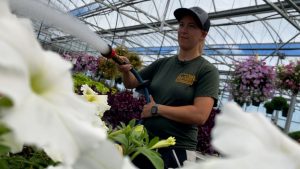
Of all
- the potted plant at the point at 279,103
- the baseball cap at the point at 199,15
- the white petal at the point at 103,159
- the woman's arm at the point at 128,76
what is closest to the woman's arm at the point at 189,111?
the woman's arm at the point at 128,76

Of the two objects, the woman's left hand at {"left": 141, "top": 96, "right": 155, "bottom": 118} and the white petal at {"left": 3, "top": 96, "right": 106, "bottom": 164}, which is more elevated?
the white petal at {"left": 3, "top": 96, "right": 106, "bottom": 164}

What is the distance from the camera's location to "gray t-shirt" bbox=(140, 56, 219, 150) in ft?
5.51

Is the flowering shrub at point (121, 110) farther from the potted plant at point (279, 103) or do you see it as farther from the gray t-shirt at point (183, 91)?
the potted plant at point (279, 103)

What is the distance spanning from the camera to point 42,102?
241 millimetres

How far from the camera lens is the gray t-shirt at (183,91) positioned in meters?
1.68

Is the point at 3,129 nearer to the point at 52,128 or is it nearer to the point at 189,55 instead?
the point at 52,128

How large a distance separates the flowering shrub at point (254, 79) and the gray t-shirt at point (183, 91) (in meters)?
2.48

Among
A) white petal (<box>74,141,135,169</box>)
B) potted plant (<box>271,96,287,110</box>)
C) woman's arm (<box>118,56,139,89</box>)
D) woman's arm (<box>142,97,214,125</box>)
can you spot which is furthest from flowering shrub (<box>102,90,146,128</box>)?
potted plant (<box>271,96,287,110</box>)

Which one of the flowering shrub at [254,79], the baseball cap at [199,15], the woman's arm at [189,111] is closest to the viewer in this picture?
the woman's arm at [189,111]

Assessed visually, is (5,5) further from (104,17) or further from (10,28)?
(104,17)

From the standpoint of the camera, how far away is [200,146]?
11.8 ft

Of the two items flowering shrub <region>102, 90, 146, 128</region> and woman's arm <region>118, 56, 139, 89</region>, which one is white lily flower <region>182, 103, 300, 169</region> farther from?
flowering shrub <region>102, 90, 146, 128</region>

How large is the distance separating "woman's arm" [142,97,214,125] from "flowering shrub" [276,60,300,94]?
A: 10.2 ft

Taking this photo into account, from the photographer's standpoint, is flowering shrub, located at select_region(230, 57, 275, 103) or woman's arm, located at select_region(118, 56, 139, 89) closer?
woman's arm, located at select_region(118, 56, 139, 89)
